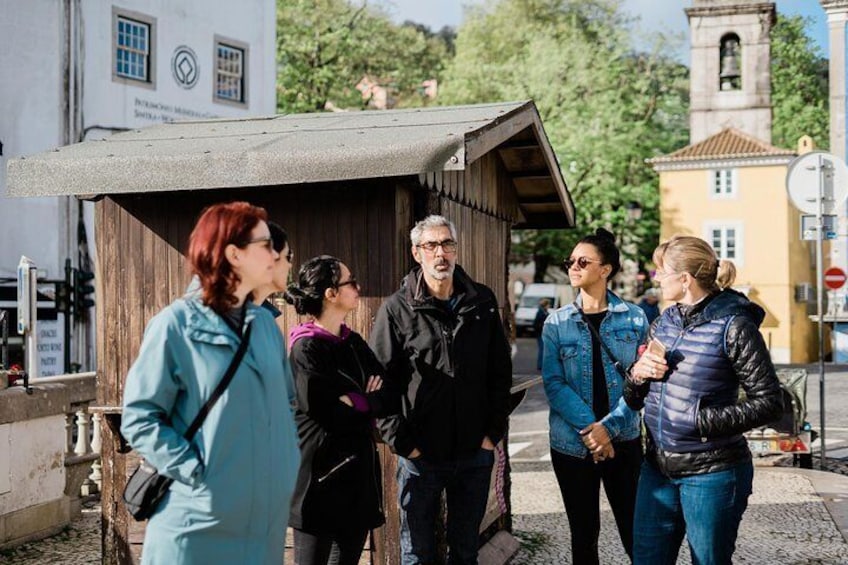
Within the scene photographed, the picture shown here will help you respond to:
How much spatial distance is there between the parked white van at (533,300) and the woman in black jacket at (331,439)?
4387 centimetres

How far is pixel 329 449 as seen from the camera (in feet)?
15.9

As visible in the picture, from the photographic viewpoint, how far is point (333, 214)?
6.30 meters

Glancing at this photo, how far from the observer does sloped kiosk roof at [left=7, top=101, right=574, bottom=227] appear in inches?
220

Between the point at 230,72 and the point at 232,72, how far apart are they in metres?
0.07

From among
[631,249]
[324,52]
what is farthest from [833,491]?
[631,249]

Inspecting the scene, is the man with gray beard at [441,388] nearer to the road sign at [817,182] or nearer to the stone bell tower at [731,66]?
the road sign at [817,182]

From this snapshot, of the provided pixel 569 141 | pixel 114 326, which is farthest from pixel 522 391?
pixel 569 141

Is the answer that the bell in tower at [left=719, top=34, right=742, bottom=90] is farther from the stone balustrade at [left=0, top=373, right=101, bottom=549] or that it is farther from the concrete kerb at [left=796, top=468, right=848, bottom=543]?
Result: the stone balustrade at [left=0, top=373, right=101, bottom=549]

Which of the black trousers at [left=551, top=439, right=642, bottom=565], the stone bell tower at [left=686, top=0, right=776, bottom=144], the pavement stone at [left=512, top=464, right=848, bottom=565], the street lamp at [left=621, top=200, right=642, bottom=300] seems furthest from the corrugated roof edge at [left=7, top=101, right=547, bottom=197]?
the stone bell tower at [left=686, top=0, right=776, bottom=144]

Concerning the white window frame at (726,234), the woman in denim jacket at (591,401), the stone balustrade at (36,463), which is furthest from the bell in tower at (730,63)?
the woman in denim jacket at (591,401)

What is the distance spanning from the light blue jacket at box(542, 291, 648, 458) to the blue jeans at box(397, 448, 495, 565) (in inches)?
21.8

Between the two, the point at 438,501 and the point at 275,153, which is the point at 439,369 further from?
the point at 275,153

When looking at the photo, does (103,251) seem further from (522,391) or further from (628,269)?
(628,269)

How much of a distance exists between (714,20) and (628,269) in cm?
1208
